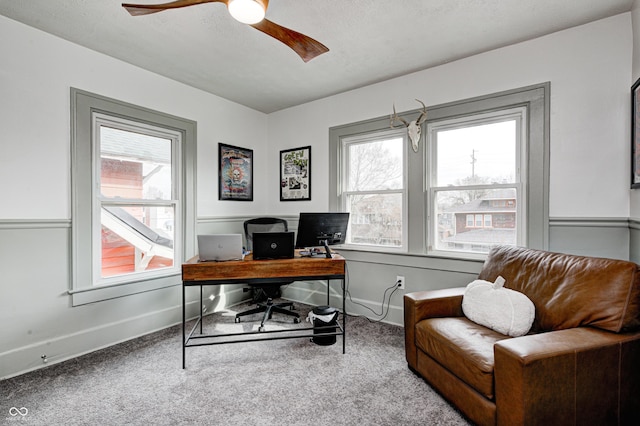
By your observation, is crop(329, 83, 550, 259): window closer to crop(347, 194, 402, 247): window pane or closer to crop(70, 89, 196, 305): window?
crop(347, 194, 402, 247): window pane

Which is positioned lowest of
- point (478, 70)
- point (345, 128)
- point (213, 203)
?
point (213, 203)

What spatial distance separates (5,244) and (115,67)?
171cm

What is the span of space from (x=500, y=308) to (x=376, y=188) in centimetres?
184

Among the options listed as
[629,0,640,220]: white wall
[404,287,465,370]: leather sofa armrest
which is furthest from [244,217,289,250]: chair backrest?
[629,0,640,220]: white wall

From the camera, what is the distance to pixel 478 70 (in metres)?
2.73

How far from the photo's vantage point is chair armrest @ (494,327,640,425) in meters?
1.36

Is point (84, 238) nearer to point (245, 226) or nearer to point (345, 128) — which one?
point (245, 226)

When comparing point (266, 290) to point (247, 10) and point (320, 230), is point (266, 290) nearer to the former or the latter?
point (320, 230)

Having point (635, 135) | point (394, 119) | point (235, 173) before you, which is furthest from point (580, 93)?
point (235, 173)

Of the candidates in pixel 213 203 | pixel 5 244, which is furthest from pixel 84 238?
pixel 213 203

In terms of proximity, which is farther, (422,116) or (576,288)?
(422,116)

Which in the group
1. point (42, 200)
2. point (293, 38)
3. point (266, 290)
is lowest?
point (266, 290)

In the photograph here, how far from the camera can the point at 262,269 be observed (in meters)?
2.36

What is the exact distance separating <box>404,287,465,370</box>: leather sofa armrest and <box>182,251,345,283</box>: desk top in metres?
0.60
